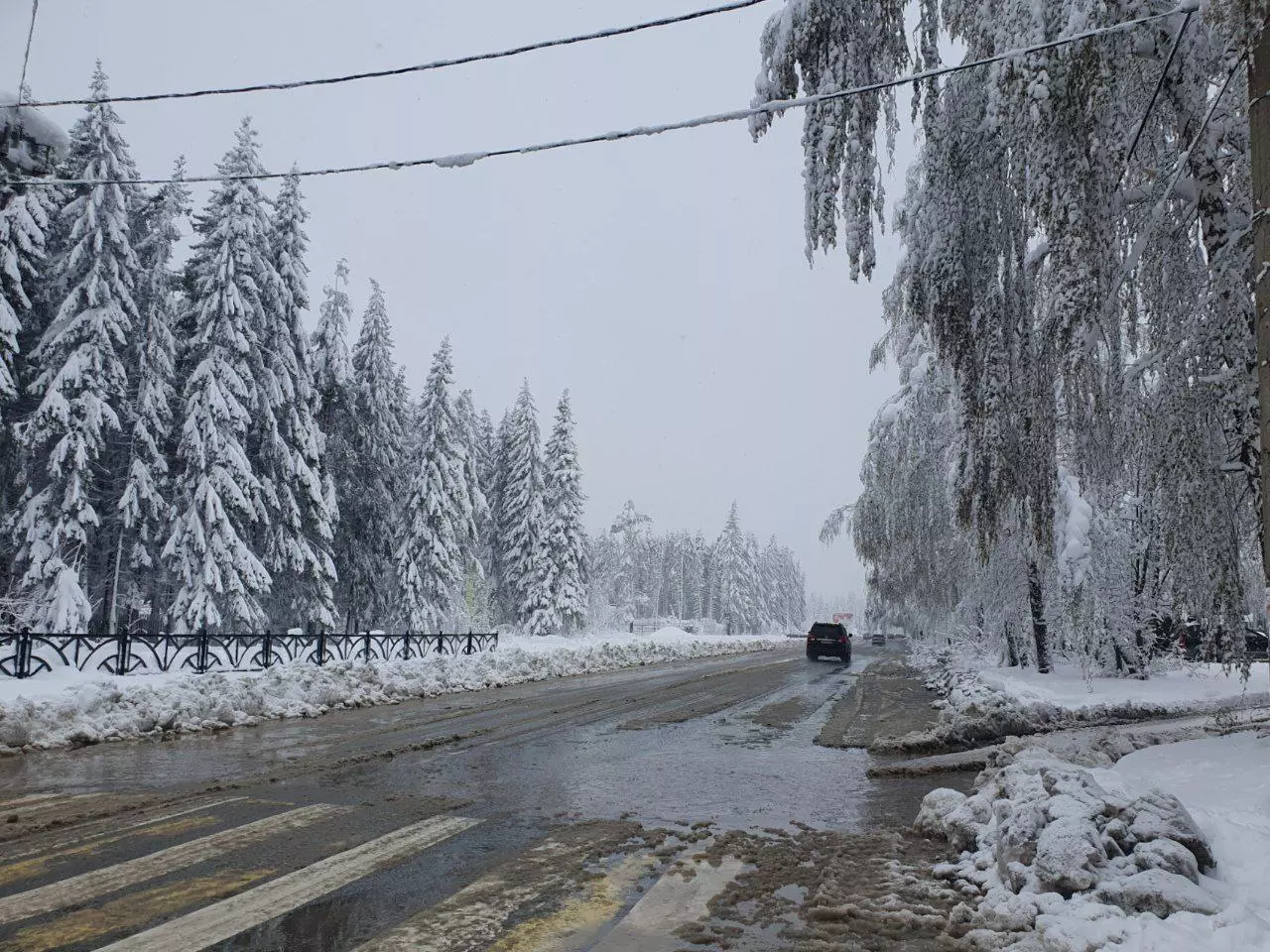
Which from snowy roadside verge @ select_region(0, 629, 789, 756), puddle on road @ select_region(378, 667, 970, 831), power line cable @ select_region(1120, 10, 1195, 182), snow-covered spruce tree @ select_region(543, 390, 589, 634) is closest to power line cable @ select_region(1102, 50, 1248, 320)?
power line cable @ select_region(1120, 10, 1195, 182)

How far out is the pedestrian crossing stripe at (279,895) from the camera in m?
3.72

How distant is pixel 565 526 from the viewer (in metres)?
49.1

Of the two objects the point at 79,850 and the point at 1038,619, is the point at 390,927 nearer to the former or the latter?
the point at 79,850

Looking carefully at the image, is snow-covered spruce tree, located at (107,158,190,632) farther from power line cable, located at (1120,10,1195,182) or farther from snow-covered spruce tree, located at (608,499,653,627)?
snow-covered spruce tree, located at (608,499,653,627)

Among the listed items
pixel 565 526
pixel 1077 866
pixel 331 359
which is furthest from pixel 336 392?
pixel 1077 866

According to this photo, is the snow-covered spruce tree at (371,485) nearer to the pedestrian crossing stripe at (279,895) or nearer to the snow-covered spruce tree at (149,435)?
the snow-covered spruce tree at (149,435)

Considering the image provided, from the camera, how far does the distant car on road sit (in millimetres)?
34344

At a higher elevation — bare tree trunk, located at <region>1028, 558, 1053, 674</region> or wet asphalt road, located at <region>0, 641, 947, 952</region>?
bare tree trunk, located at <region>1028, 558, 1053, 674</region>

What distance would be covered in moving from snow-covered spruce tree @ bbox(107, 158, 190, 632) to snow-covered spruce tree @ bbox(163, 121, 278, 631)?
0.81 meters

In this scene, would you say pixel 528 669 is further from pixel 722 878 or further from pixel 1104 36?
pixel 1104 36

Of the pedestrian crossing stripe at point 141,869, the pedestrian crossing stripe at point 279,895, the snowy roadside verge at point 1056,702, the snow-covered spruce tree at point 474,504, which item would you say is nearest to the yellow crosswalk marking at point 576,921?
the pedestrian crossing stripe at point 279,895

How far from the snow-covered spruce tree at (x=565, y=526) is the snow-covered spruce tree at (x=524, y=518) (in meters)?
0.75

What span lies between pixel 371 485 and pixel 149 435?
39.4ft

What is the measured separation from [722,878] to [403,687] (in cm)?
1339
